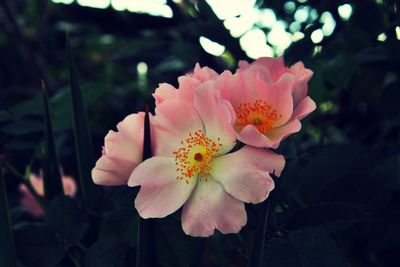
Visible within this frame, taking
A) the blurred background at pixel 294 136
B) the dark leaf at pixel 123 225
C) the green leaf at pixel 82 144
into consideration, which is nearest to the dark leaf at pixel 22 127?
the blurred background at pixel 294 136

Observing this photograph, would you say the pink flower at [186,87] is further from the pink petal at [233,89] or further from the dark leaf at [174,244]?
the dark leaf at [174,244]

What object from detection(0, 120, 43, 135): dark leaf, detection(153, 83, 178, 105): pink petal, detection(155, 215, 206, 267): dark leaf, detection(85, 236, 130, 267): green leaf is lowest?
detection(0, 120, 43, 135): dark leaf

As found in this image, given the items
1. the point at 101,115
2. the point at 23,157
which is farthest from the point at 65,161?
the point at 23,157

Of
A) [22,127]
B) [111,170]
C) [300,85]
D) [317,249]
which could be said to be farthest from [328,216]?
[22,127]

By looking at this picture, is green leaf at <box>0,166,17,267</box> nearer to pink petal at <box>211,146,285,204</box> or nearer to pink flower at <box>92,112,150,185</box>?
pink flower at <box>92,112,150,185</box>

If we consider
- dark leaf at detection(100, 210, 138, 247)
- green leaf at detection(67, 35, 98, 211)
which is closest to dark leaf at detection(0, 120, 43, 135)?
green leaf at detection(67, 35, 98, 211)

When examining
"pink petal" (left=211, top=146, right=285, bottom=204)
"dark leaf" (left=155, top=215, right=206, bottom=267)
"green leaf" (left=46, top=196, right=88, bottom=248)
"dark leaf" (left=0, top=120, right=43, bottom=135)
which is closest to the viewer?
"pink petal" (left=211, top=146, right=285, bottom=204)

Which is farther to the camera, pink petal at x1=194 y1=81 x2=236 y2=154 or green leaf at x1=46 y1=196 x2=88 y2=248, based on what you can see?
green leaf at x1=46 y1=196 x2=88 y2=248

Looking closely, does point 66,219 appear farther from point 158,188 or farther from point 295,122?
point 295,122
